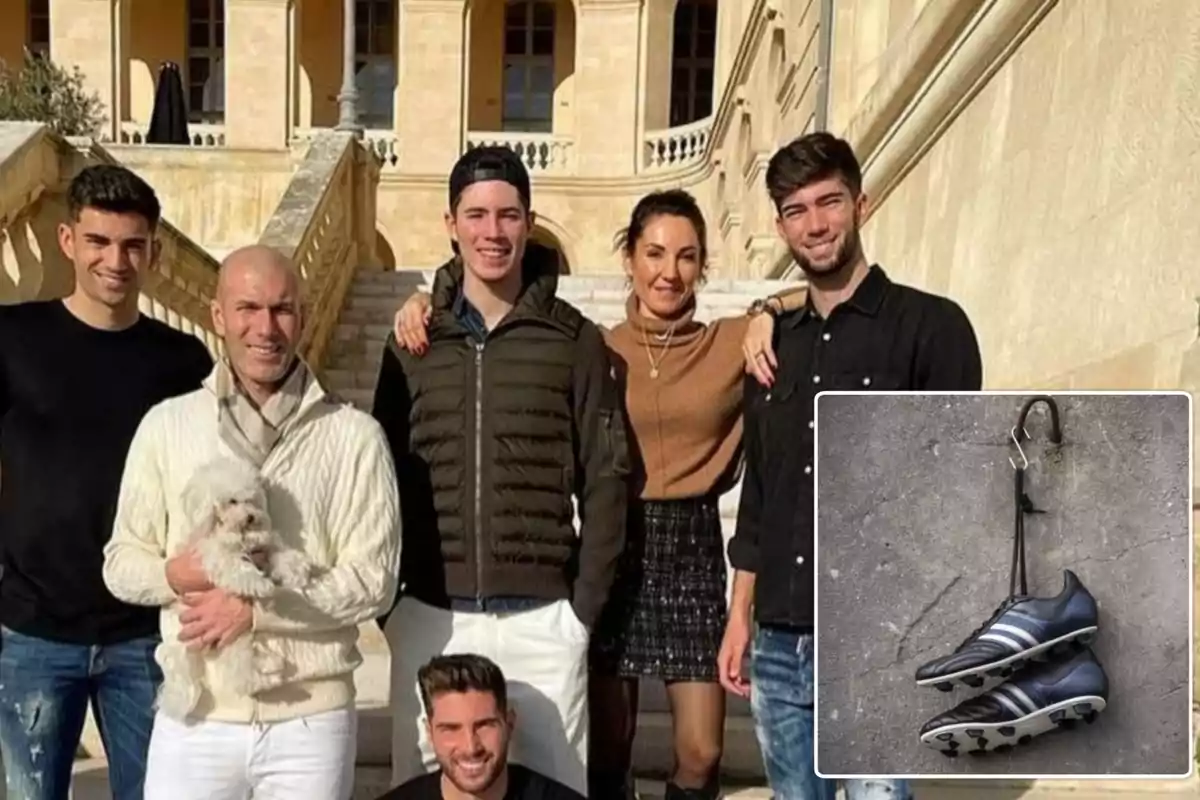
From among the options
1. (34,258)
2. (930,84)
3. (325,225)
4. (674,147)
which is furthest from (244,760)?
(674,147)

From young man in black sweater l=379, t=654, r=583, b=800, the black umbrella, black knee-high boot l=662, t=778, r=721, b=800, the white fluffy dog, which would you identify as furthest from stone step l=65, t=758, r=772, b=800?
the black umbrella

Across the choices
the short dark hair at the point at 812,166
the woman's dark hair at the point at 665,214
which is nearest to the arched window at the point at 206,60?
the woman's dark hair at the point at 665,214

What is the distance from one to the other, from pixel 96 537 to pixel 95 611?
17 centimetres

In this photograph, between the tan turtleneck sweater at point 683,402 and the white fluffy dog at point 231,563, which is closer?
the white fluffy dog at point 231,563

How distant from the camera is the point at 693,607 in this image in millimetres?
2963

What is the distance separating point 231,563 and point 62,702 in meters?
0.76

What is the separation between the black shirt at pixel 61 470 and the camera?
2.68 m

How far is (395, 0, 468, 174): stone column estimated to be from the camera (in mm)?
22938

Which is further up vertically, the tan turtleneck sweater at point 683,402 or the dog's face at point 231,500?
the tan turtleneck sweater at point 683,402

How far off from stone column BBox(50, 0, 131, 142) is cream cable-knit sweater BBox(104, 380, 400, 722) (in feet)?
75.3

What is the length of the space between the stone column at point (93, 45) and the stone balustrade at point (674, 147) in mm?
10624

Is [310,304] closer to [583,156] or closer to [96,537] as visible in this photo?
[96,537]

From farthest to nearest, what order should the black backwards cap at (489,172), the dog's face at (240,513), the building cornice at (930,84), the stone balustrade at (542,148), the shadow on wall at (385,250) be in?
the stone balustrade at (542,148) < the shadow on wall at (385,250) < the building cornice at (930,84) < the black backwards cap at (489,172) < the dog's face at (240,513)

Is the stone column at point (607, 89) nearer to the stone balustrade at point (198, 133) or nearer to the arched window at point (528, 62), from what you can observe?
the arched window at point (528, 62)
